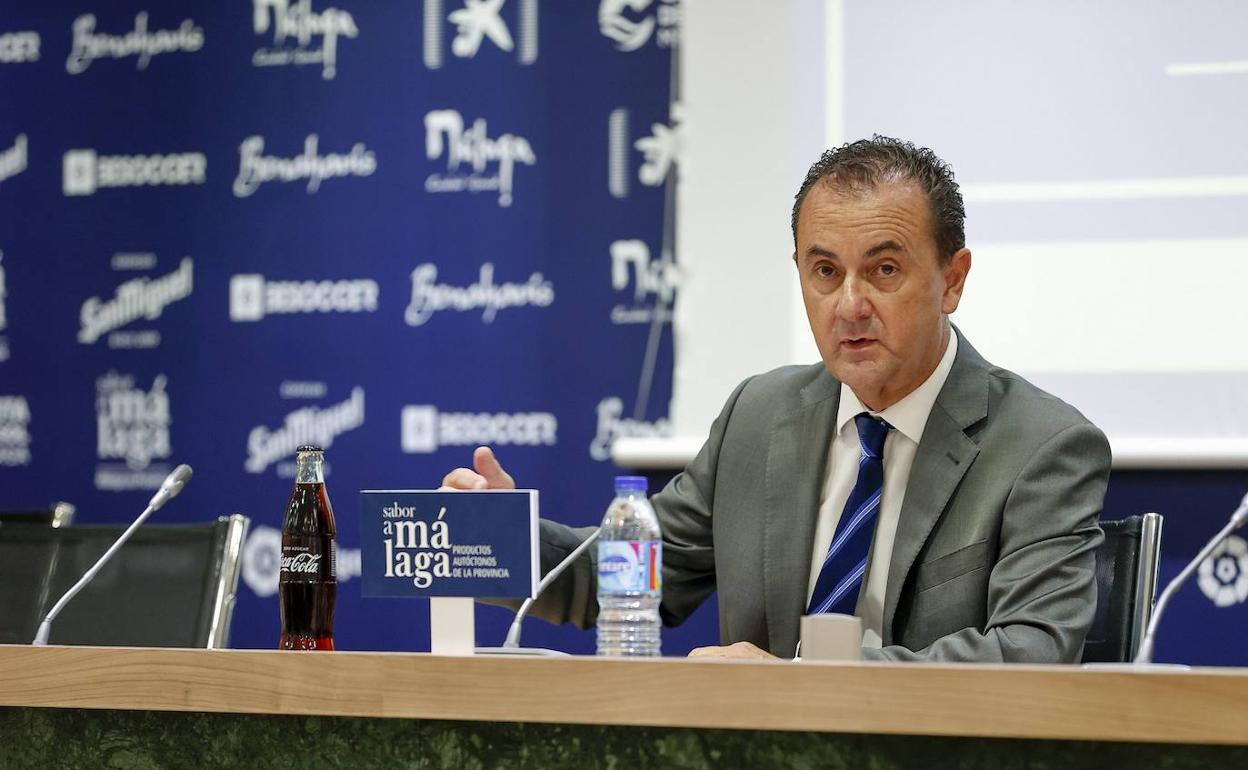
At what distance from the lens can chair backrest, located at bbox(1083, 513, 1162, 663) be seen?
1965mm

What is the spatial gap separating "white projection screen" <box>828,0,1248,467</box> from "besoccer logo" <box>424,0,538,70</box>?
926 millimetres

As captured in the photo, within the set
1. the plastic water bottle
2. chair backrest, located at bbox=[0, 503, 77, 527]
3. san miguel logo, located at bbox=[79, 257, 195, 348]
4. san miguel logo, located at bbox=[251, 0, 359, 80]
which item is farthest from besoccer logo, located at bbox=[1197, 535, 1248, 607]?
san miguel logo, located at bbox=[79, 257, 195, 348]

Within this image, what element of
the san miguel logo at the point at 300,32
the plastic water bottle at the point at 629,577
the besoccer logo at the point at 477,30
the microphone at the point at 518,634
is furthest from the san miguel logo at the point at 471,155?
the plastic water bottle at the point at 629,577

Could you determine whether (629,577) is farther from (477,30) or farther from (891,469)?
(477,30)

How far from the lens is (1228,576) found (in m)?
3.05

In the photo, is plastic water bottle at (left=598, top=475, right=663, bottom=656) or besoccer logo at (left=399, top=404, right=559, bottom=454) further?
besoccer logo at (left=399, top=404, right=559, bottom=454)

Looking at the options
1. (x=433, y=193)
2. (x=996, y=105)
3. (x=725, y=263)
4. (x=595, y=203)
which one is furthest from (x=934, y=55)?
A: (x=433, y=193)

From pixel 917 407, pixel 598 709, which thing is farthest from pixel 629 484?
pixel 917 407

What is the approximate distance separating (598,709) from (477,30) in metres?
2.64

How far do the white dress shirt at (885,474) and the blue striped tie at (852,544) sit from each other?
3 cm

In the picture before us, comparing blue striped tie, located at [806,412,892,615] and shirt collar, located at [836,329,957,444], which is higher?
shirt collar, located at [836,329,957,444]

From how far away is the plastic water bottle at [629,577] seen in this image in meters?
1.56

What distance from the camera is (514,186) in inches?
141

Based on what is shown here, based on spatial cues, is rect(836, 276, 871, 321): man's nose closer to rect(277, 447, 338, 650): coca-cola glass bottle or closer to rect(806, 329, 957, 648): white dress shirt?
rect(806, 329, 957, 648): white dress shirt
